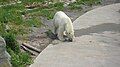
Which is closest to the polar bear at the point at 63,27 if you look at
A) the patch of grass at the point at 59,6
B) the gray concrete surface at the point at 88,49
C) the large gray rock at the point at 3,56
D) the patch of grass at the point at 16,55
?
the gray concrete surface at the point at 88,49

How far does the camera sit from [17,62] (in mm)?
9500

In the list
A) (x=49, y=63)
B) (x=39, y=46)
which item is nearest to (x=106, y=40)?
(x=39, y=46)

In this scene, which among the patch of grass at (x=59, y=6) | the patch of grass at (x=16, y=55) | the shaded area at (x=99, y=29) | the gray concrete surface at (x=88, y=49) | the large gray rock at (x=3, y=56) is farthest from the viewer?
the patch of grass at (x=59, y=6)

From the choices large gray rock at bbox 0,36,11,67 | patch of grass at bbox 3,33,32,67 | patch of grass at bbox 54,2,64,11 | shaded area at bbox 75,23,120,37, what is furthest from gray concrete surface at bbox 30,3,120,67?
patch of grass at bbox 54,2,64,11

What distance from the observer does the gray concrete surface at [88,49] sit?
9.81 m

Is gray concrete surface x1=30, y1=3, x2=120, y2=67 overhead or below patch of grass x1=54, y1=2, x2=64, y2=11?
overhead

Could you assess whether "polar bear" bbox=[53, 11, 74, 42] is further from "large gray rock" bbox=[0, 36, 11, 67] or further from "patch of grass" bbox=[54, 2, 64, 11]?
"patch of grass" bbox=[54, 2, 64, 11]

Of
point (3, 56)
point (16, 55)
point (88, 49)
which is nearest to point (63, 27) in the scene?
point (88, 49)

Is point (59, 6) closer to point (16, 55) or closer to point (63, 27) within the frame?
point (63, 27)

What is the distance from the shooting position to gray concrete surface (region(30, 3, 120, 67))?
9812 mm

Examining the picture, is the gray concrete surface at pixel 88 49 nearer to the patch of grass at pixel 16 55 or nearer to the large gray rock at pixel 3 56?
the patch of grass at pixel 16 55

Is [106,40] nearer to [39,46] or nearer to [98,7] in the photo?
[39,46]

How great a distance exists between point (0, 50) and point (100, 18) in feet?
27.5

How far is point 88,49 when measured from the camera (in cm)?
1109
